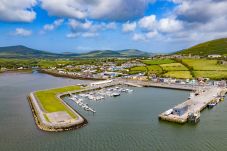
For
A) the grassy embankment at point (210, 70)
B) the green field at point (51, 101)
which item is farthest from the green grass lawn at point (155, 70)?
the green field at point (51, 101)

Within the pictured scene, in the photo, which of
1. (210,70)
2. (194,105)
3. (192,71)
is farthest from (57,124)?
(210,70)

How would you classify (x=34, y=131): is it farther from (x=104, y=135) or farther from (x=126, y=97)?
(x=126, y=97)

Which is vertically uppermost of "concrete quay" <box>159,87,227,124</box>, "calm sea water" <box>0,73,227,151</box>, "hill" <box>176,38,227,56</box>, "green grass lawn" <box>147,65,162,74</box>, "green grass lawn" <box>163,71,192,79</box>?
"hill" <box>176,38,227,56</box>

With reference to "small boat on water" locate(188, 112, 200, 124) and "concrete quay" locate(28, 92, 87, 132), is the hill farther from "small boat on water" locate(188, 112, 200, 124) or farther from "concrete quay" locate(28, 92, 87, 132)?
"concrete quay" locate(28, 92, 87, 132)

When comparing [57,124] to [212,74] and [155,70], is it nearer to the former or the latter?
[212,74]

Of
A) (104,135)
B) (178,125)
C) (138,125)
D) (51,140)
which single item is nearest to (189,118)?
(178,125)

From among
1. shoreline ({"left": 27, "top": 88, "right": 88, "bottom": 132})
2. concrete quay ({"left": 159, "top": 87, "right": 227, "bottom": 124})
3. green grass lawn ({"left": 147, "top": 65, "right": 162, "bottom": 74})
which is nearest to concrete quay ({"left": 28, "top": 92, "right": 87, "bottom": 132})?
shoreline ({"left": 27, "top": 88, "right": 88, "bottom": 132})

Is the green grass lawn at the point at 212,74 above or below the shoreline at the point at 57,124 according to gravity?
above

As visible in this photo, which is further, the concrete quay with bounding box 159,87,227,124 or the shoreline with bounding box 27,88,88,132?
the concrete quay with bounding box 159,87,227,124

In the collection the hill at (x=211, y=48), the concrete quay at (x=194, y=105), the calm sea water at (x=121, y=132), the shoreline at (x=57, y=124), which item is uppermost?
the hill at (x=211, y=48)

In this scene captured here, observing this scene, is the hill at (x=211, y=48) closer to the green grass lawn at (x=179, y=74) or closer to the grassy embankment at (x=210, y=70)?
the grassy embankment at (x=210, y=70)

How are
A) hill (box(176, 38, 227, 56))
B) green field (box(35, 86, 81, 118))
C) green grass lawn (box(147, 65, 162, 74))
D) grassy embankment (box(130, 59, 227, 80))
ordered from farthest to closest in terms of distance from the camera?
hill (box(176, 38, 227, 56)) → green grass lawn (box(147, 65, 162, 74)) → grassy embankment (box(130, 59, 227, 80)) → green field (box(35, 86, 81, 118))
